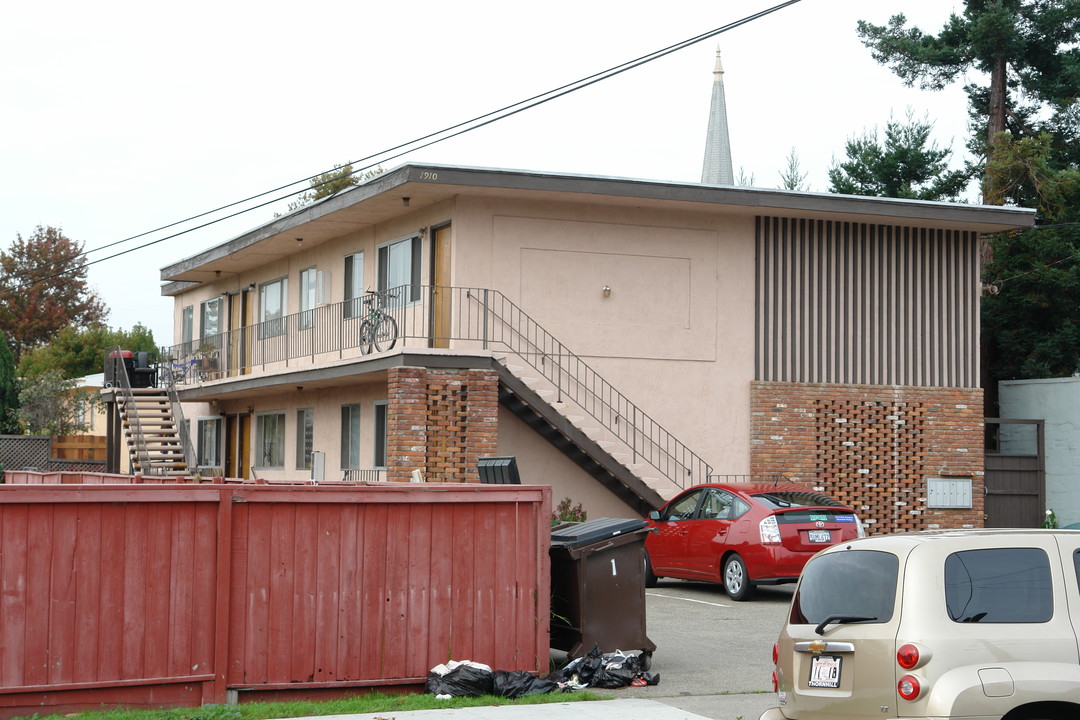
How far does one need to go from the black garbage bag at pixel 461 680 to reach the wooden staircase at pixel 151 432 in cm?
1979

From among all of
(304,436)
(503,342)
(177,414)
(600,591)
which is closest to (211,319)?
(177,414)

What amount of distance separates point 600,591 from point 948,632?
16.3 ft

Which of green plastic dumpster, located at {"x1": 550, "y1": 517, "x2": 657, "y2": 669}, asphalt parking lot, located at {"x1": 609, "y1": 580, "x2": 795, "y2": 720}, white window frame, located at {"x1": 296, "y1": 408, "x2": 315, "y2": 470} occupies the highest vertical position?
white window frame, located at {"x1": 296, "y1": 408, "x2": 315, "y2": 470}

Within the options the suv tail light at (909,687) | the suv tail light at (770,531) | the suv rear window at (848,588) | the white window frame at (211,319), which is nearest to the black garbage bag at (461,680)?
the suv rear window at (848,588)

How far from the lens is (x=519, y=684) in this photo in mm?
9984

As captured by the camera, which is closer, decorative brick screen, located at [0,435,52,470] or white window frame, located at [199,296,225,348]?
white window frame, located at [199,296,225,348]

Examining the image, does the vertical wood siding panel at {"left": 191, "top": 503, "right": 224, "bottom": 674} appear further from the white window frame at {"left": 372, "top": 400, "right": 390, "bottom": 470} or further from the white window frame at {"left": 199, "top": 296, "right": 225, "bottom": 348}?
the white window frame at {"left": 199, "top": 296, "right": 225, "bottom": 348}

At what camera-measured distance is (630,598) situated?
11.1 meters

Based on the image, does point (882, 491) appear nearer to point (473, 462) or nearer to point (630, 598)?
point (473, 462)

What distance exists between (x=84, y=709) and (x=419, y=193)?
49.4 ft

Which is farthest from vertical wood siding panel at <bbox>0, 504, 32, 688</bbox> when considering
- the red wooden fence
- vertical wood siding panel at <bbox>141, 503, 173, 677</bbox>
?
vertical wood siding panel at <bbox>141, 503, 173, 677</bbox>

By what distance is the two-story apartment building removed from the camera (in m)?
22.4

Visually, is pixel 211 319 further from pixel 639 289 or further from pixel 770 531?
pixel 770 531

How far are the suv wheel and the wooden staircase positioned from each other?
50.6ft
